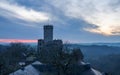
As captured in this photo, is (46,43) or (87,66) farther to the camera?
(46,43)

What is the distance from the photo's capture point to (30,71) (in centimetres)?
5141

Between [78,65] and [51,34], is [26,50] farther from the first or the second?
[78,65]

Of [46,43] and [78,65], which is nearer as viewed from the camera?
[78,65]

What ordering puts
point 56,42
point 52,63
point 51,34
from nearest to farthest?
point 52,63, point 56,42, point 51,34

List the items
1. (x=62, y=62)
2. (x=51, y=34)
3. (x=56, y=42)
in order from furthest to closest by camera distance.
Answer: (x=51, y=34)
(x=56, y=42)
(x=62, y=62)

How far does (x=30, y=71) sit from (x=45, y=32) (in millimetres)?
55247

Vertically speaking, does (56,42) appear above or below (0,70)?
above

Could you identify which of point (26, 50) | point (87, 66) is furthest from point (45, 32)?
point (87, 66)

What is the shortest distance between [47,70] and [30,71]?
443 centimetres

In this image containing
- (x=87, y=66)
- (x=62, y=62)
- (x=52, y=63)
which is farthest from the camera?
(x=87, y=66)

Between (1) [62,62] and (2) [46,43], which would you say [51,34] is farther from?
(1) [62,62]

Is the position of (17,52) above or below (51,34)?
below

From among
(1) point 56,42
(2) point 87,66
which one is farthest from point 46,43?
(2) point 87,66

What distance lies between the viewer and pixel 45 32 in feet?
348
